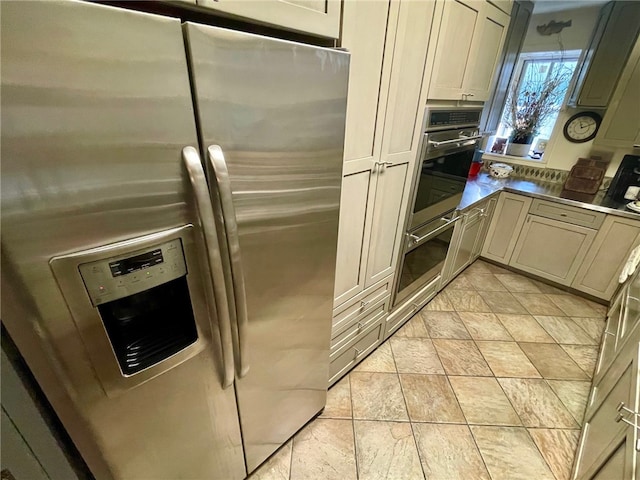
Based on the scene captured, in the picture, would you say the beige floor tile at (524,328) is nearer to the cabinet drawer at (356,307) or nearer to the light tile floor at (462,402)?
the light tile floor at (462,402)

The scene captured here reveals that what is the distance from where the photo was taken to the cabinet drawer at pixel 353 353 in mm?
1690

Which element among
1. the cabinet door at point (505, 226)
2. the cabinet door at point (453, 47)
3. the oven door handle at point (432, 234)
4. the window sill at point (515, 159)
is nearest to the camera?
the cabinet door at point (453, 47)

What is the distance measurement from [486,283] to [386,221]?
6.26 ft

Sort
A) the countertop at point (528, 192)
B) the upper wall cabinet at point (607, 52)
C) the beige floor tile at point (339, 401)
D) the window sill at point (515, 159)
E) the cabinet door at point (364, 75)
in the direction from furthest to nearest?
the window sill at point (515, 159), the countertop at point (528, 192), the upper wall cabinet at point (607, 52), the beige floor tile at point (339, 401), the cabinet door at point (364, 75)

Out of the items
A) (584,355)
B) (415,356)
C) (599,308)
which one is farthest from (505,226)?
(415,356)

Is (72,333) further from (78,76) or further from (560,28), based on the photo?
(560,28)

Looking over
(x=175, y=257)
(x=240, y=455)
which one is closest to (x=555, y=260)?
(x=240, y=455)

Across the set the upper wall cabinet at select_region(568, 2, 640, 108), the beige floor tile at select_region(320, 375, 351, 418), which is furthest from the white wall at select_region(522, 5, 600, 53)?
the beige floor tile at select_region(320, 375, 351, 418)

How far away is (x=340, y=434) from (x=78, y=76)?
5.82 feet

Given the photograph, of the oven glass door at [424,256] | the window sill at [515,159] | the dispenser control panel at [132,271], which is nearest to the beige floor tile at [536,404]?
the oven glass door at [424,256]

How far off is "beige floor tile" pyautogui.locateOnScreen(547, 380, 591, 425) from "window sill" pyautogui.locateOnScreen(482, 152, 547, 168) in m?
2.24

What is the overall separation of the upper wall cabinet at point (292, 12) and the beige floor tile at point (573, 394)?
234cm

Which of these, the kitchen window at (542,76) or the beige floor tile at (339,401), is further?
the kitchen window at (542,76)

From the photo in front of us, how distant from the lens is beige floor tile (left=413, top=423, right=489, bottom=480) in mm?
1408
